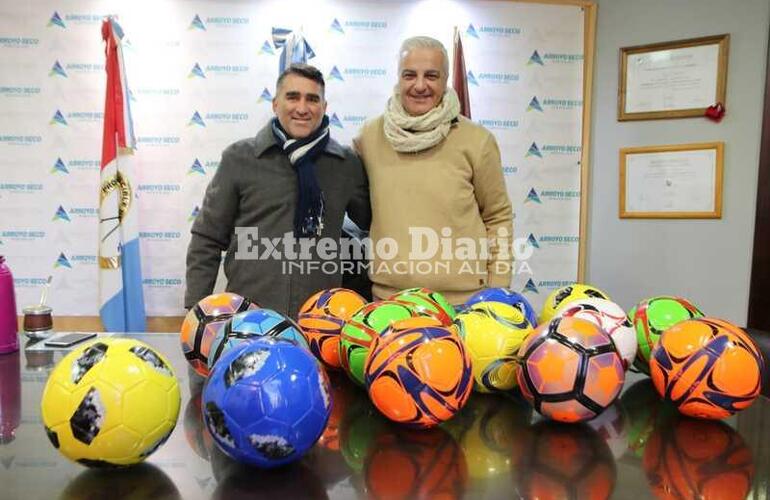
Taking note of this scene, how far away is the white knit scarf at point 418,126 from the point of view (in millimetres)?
2250

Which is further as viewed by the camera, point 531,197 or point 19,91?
point 531,197

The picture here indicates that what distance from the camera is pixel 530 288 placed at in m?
4.05

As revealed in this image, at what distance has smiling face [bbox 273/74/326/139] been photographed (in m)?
2.24

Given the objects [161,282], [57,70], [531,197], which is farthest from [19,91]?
[531,197]

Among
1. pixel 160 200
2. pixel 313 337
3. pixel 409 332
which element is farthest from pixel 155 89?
pixel 409 332

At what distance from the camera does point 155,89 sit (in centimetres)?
370

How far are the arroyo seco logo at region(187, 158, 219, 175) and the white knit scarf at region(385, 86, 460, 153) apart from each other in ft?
6.39

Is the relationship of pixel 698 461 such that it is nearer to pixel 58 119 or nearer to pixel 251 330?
pixel 251 330

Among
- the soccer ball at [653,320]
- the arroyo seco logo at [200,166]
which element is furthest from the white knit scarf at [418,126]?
the arroyo seco logo at [200,166]

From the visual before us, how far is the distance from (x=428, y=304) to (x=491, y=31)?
9.81ft

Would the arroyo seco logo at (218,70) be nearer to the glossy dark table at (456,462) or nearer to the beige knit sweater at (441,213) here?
the beige knit sweater at (441,213)

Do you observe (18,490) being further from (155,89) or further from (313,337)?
(155,89)

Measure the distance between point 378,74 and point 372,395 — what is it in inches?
121

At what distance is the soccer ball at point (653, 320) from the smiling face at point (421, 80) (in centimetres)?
128
